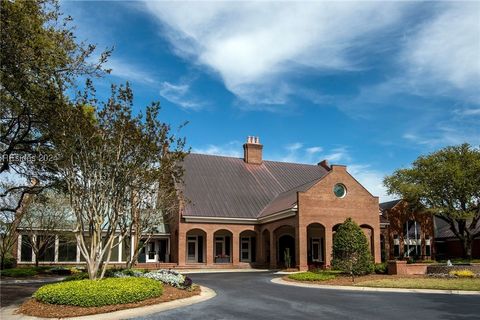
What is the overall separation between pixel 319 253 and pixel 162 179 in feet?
76.1

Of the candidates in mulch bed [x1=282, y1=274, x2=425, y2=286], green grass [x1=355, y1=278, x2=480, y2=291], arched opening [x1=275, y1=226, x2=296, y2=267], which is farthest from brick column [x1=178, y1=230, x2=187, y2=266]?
green grass [x1=355, y1=278, x2=480, y2=291]

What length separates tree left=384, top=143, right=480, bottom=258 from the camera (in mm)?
38531

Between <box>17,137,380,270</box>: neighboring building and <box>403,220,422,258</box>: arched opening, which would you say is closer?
<box>17,137,380,270</box>: neighboring building

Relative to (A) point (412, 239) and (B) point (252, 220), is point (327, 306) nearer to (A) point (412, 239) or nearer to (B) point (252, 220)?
(B) point (252, 220)

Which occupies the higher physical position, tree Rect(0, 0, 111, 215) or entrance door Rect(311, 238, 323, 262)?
tree Rect(0, 0, 111, 215)

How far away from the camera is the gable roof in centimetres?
3844

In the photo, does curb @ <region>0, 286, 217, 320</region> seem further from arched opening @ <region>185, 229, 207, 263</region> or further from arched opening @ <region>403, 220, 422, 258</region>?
arched opening @ <region>403, 220, 422, 258</region>

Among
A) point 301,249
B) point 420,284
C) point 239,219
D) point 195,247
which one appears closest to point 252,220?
point 239,219

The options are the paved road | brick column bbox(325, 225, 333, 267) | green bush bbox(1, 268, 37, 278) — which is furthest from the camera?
brick column bbox(325, 225, 333, 267)

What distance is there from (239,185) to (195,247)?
6742mm

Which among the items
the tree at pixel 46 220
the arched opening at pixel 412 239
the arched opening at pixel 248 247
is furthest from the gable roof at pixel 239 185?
the arched opening at pixel 412 239

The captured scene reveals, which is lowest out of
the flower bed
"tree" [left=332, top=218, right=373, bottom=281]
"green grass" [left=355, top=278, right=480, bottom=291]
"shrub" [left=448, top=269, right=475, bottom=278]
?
"green grass" [left=355, top=278, right=480, bottom=291]

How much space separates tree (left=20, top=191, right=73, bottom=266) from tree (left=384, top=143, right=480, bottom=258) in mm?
27363

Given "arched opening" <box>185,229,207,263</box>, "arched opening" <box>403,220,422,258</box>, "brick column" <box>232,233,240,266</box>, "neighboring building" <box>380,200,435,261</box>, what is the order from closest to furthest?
"brick column" <box>232,233,240,266</box> < "arched opening" <box>185,229,207,263</box> < "neighboring building" <box>380,200,435,261</box> < "arched opening" <box>403,220,422,258</box>
